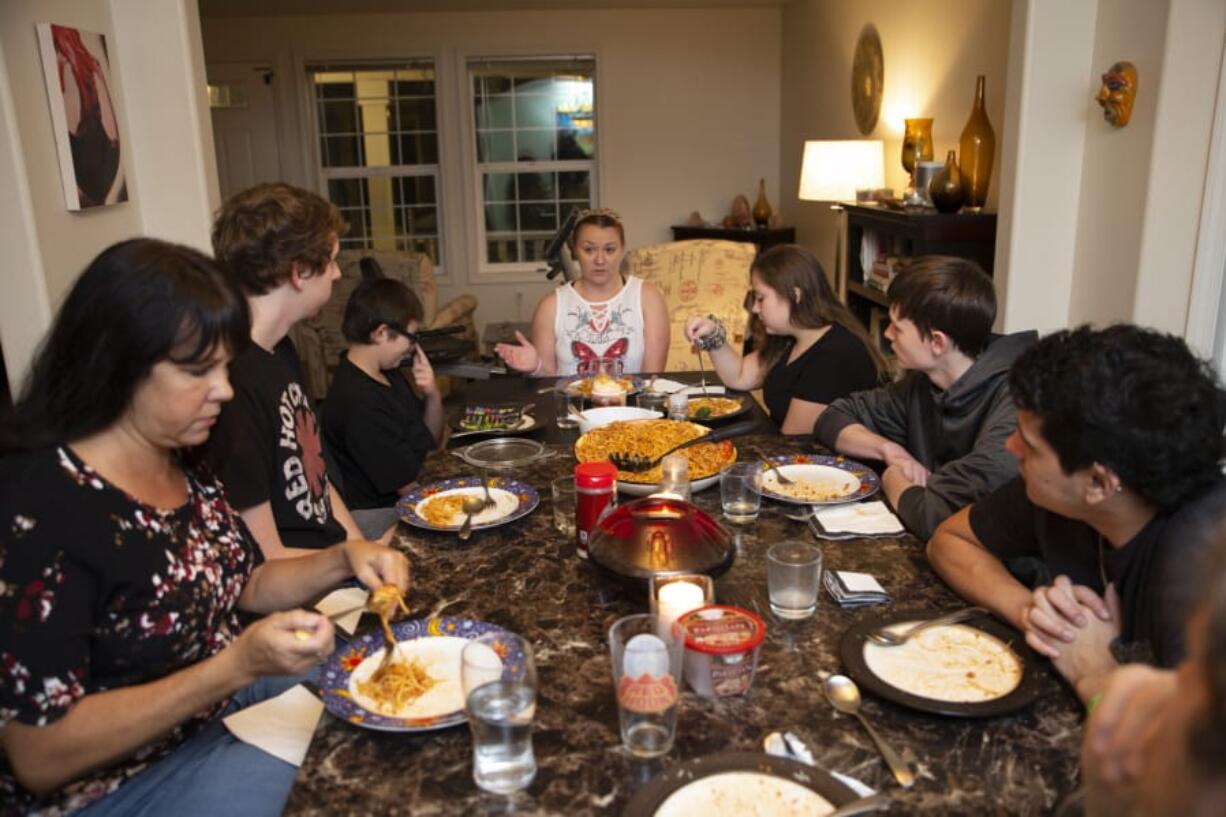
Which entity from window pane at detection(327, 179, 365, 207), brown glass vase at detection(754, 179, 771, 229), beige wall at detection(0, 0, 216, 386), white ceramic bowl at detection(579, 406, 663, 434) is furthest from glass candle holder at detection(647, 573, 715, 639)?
window pane at detection(327, 179, 365, 207)

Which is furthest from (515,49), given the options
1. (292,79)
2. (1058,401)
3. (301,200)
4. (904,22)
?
(1058,401)

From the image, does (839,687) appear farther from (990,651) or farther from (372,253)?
(372,253)

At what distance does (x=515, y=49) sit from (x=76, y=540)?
255 inches

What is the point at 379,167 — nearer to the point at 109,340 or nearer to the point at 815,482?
the point at 815,482

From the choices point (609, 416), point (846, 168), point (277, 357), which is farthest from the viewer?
point (846, 168)

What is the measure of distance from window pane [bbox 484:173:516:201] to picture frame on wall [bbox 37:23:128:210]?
14.9 ft

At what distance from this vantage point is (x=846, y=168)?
4.58 meters

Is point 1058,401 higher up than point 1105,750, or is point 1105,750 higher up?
point 1058,401

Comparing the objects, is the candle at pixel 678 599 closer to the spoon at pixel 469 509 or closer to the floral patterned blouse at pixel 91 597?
the spoon at pixel 469 509

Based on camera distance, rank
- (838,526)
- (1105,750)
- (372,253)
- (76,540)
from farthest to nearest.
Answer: (372,253), (838,526), (76,540), (1105,750)

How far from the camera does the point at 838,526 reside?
5.53 feet

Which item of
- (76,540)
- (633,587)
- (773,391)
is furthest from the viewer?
(773,391)

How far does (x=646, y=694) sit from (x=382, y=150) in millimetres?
6924

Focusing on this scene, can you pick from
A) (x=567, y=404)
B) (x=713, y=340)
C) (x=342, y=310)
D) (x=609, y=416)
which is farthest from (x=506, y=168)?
(x=609, y=416)
